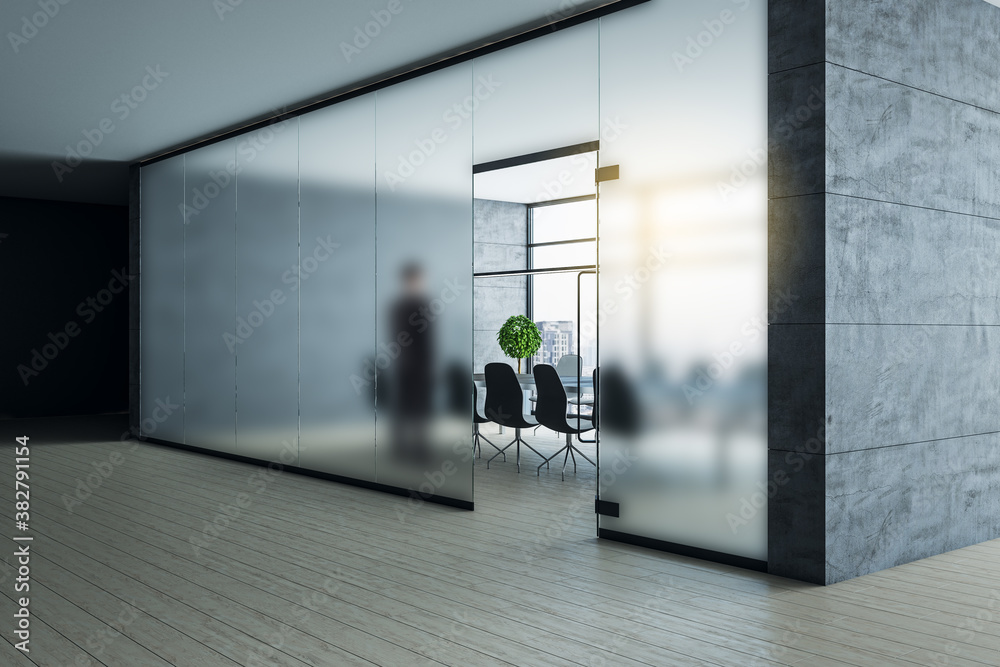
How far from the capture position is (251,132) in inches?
323

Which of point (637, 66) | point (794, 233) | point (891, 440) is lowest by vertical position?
point (891, 440)

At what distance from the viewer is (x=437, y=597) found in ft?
13.0

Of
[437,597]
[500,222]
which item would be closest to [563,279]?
[500,222]

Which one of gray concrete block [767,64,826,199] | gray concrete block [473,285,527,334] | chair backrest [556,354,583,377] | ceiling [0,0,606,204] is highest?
ceiling [0,0,606,204]

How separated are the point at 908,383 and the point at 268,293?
5.43m

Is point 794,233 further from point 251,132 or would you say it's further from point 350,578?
point 251,132

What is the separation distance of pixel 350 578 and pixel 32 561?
5.70ft

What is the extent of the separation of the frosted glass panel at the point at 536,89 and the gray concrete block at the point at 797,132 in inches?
54.7

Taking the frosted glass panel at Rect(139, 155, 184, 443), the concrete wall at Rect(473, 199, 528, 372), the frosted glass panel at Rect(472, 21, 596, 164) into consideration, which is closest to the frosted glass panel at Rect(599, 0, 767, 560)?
the frosted glass panel at Rect(472, 21, 596, 164)

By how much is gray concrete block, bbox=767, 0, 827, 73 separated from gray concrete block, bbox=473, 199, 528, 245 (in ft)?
27.4

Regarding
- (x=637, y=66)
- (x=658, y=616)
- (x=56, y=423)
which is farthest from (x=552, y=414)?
(x=56, y=423)

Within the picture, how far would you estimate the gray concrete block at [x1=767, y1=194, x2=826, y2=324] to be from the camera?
4.14 metres

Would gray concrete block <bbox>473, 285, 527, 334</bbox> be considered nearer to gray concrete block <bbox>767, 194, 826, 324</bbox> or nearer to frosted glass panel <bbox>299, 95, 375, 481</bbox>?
frosted glass panel <bbox>299, 95, 375, 481</bbox>

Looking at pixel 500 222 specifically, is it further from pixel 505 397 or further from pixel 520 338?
pixel 505 397
